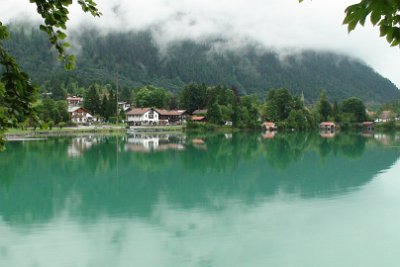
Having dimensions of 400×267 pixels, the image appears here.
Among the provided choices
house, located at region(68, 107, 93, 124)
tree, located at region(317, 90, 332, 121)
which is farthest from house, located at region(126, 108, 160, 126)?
tree, located at region(317, 90, 332, 121)

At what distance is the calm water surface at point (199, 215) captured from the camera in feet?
37.8

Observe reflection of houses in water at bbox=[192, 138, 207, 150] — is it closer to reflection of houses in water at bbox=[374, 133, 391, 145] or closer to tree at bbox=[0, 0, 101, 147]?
reflection of houses in water at bbox=[374, 133, 391, 145]

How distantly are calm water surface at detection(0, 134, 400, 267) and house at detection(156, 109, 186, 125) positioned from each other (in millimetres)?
63409

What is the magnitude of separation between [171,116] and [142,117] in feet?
22.2

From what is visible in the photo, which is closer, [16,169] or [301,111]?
[16,169]

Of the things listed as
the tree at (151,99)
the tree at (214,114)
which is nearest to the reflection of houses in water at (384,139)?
the tree at (214,114)

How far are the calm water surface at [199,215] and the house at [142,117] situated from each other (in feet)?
202

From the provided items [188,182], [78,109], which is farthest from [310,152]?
[78,109]

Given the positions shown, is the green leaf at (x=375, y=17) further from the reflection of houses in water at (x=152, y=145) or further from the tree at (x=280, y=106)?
the tree at (x=280, y=106)

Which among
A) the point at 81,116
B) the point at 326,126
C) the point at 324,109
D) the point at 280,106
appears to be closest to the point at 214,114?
the point at 280,106

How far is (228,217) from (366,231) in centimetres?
455

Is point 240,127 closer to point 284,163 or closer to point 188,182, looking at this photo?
point 284,163

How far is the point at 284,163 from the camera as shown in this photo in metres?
32.9

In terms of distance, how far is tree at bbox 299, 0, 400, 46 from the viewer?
6.21 ft
